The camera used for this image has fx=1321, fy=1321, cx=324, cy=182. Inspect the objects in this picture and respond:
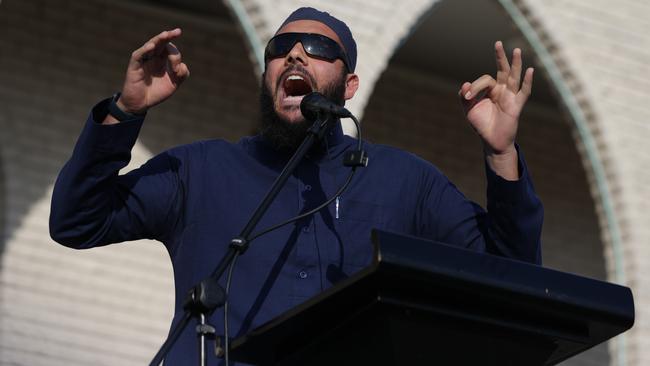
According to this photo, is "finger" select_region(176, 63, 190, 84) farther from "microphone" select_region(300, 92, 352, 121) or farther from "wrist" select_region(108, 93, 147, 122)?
"microphone" select_region(300, 92, 352, 121)

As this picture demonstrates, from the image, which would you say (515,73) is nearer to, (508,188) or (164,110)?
(508,188)

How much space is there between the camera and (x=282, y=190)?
3.32m

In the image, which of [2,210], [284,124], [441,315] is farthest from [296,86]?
[2,210]

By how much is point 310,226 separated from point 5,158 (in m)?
5.76

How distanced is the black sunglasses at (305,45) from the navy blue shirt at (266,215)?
0.21 meters

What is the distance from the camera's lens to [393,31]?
299 inches

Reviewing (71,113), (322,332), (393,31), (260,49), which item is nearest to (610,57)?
(393,31)

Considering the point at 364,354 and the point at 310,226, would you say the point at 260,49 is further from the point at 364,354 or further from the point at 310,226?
the point at 364,354

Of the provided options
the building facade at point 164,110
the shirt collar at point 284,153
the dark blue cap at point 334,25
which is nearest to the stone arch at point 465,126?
the building facade at point 164,110

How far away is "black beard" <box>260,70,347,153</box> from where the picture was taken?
3357 mm

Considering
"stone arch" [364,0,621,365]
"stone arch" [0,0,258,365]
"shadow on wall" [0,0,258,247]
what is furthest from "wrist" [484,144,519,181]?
"shadow on wall" [0,0,258,247]

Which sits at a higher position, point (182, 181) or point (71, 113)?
point (71, 113)

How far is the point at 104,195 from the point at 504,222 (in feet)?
3.13

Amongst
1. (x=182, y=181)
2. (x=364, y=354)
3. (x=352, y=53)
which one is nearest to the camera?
(x=364, y=354)
